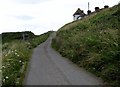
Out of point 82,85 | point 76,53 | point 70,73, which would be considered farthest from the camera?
point 76,53

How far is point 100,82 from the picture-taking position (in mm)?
15516

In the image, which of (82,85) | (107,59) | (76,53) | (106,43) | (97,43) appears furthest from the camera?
(76,53)

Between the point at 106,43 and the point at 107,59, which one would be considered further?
the point at 106,43

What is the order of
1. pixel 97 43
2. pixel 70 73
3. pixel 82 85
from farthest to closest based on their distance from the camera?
pixel 97 43
pixel 70 73
pixel 82 85

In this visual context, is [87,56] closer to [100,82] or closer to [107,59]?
[107,59]

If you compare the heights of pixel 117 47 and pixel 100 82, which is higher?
pixel 117 47

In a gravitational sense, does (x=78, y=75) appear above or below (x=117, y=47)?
below

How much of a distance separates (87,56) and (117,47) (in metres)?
3.82

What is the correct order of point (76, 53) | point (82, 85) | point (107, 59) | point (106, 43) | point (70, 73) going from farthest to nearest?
point (76, 53), point (106, 43), point (70, 73), point (107, 59), point (82, 85)

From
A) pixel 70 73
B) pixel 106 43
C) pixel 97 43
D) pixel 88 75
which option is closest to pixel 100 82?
pixel 88 75

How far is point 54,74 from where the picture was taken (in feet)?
61.4

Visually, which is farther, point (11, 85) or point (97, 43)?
point (97, 43)

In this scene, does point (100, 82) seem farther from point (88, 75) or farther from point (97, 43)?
point (97, 43)

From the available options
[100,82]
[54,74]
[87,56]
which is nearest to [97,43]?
[87,56]
